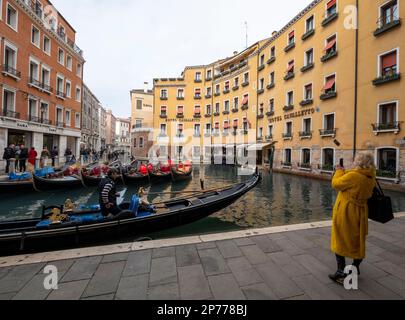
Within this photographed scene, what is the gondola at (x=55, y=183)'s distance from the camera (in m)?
10.4

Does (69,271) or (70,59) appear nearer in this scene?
(69,271)

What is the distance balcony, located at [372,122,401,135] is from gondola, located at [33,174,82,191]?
16912 millimetres

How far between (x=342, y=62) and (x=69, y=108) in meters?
24.8

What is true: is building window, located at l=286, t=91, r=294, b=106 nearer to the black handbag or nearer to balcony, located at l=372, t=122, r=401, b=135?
balcony, located at l=372, t=122, r=401, b=135

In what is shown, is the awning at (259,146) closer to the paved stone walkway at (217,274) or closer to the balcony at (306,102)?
the balcony at (306,102)

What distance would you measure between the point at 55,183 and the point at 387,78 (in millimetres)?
18480

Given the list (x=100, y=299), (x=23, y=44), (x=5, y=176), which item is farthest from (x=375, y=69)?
(x=23, y=44)

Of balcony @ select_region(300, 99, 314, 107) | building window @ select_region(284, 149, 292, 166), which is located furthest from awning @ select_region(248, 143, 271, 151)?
balcony @ select_region(300, 99, 314, 107)

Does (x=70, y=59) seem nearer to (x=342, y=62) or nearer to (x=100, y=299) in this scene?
(x=342, y=62)

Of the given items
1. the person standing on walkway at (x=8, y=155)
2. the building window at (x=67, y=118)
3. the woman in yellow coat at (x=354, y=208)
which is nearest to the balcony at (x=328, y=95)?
the woman in yellow coat at (x=354, y=208)

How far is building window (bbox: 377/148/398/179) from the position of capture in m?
11.4

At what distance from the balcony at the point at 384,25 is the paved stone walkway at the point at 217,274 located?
13.3 meters

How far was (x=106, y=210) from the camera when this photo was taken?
4852 millimetres
